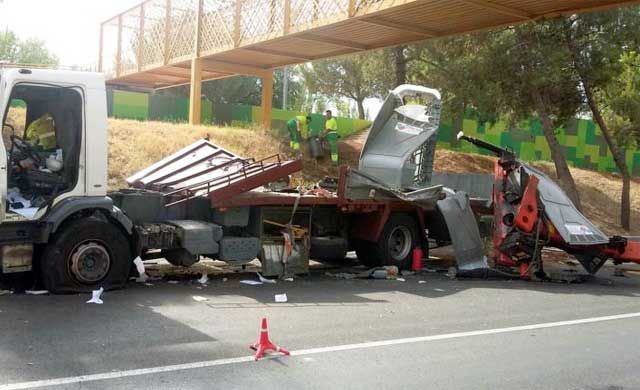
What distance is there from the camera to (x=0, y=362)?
16.7ft

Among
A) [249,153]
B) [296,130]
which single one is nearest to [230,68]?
[296,130]

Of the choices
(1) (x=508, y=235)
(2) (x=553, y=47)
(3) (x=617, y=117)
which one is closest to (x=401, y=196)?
(1) (x=508, y=235)

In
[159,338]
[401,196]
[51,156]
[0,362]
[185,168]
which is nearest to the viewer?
[0,362]

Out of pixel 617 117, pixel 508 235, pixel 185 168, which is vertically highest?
pixel 617 117

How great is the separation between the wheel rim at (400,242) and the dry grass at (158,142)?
19.6ft

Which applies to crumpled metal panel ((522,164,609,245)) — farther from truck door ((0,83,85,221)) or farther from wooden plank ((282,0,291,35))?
wooden plank ((282,0,291,35))

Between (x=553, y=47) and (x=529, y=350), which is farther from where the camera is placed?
(x=553, y=47)

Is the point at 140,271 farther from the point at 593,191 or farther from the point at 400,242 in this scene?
the point at 593,191

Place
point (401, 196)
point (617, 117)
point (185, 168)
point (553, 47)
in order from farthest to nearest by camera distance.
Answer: point (617, 117) < point (553, 47) < point (401, 196) < point (185, 168)

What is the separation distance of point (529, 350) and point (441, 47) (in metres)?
14.2

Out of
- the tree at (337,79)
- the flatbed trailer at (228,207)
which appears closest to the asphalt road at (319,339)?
the flatbed trailer at (228,207)

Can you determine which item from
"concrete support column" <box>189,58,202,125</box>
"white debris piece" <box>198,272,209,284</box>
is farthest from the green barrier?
"white debris piece" <box>198,272,209,284</box>

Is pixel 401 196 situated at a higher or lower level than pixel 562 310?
higher

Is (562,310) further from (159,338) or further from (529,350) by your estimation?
(159,338)
